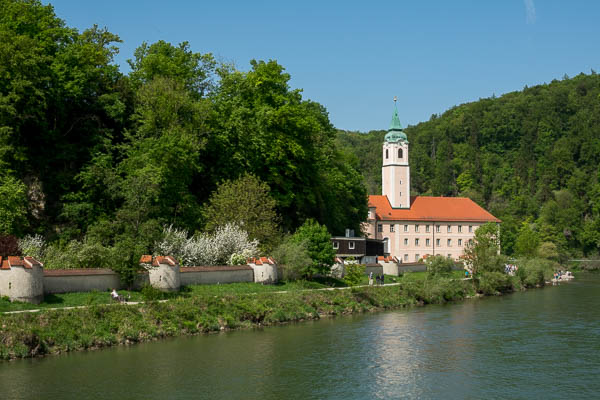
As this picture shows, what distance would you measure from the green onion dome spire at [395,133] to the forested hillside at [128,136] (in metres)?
37.5

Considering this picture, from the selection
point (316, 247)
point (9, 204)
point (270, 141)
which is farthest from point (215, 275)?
point (270, 141)

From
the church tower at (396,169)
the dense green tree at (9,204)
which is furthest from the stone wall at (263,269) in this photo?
the church tower at (396,169)

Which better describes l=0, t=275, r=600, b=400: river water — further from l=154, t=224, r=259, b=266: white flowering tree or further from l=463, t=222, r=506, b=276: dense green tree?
l=463, t=222, r=506, b=276: dense green tree

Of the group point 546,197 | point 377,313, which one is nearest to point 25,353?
point 377,313

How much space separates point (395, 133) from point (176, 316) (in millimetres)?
69867

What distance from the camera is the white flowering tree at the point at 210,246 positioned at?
42.2 m

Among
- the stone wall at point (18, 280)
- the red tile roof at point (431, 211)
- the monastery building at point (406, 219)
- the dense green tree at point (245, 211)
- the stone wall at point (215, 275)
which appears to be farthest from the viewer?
the red tile roof at point (431, 211)

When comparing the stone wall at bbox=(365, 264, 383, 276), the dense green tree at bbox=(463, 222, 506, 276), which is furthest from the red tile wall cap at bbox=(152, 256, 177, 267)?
the dense green tree at bbox=(463, 222, 506, 276)

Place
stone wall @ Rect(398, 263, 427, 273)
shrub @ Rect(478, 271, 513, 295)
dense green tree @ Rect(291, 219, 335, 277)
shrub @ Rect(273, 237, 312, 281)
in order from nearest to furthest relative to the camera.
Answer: shrub @ Rect(273, 237, 312, 281) < dense green tree @ Rect(291, 219, 335, 277) < shrub @ Rect(478, 271, 513, 295) < stone wall @ Rect(398, 263, 427, 273)

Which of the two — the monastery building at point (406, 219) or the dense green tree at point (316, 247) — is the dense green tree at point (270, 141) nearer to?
the dense green tree at point (316, 247)

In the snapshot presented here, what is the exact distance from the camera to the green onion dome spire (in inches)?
3908

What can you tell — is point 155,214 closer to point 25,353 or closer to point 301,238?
point 301,238

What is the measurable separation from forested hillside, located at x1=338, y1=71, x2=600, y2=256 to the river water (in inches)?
3130

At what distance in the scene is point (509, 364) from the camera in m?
28.7
